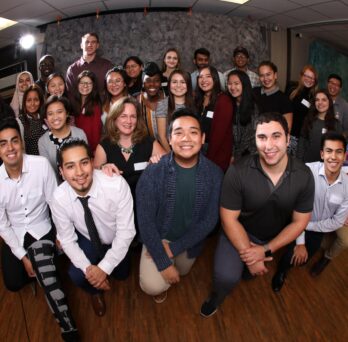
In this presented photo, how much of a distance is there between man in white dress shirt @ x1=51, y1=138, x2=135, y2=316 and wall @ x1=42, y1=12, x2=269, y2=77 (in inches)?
159

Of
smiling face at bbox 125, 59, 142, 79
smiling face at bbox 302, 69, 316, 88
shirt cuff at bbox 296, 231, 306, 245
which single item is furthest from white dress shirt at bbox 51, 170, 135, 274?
smiling face at bbox 302, 69, 316, 88

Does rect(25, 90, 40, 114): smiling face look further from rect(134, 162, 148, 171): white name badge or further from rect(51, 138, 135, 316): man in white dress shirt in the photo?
rect(134, 162, 148, 171): white name badge

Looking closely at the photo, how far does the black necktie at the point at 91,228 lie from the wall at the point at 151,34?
164 inches

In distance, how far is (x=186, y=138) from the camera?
1690mm

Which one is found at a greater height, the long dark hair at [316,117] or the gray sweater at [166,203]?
the long dark hair at [316,117]

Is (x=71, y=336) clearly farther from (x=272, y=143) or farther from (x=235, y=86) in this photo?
(x=235, y=86)

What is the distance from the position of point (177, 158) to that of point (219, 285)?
0.84 m

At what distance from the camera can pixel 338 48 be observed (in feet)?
22.3

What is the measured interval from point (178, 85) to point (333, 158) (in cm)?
138

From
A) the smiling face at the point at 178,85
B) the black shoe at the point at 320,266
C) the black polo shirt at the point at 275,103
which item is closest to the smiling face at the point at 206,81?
the smiling face at the point at 178,85

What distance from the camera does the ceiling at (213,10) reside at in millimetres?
4051

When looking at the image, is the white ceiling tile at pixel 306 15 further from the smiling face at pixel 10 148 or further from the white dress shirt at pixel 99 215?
the smiling face at pixel 10 148

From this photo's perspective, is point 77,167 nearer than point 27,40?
Yes

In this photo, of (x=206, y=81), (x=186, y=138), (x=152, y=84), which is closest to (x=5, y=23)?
(x=152, y=84)
